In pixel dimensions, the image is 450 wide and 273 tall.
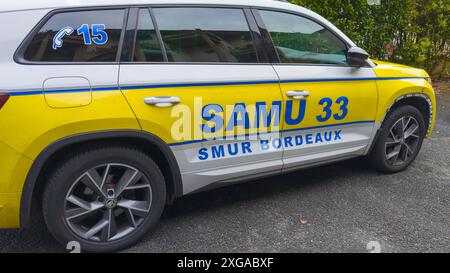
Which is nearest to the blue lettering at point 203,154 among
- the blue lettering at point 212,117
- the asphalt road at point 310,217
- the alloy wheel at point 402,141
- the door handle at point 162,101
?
the blue lettering at point 212,117

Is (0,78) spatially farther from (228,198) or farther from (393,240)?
(393,240)

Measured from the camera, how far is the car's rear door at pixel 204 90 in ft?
8.98

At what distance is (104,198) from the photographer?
2.72 metres

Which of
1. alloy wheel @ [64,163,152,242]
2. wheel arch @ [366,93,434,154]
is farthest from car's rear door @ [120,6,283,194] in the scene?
wheel arch @ [366,93,434,154]

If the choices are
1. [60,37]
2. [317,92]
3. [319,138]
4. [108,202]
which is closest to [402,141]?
[319,138]

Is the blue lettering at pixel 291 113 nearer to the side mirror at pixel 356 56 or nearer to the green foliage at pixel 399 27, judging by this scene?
the side mirror at pixel 356 56

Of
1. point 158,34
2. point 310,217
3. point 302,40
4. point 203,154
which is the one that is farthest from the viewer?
point 302,40

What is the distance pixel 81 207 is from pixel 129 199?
34cm

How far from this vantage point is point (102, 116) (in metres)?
2.54

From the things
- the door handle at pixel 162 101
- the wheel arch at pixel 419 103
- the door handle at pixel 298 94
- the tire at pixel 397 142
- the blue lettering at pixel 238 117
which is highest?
the door handle at pixel 162 101

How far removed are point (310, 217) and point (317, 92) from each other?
103 centimetres

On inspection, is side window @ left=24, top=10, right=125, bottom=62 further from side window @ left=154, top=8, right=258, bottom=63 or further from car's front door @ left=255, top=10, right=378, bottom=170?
car's front door @ left=255, top=10, right=378, bottom=170

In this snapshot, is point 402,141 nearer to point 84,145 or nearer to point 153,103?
point 153,103

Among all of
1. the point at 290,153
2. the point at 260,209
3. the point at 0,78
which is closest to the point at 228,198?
the point at 260,209
